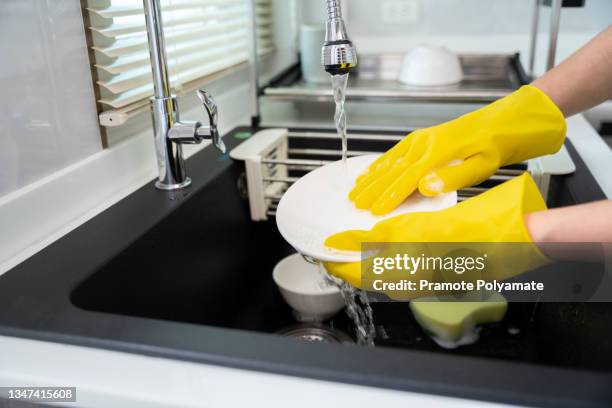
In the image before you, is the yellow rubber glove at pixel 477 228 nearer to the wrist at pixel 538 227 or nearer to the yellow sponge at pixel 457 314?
the wrist at pixel 538 227

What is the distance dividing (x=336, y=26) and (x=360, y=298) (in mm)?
452

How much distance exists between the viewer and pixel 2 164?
0.68 m

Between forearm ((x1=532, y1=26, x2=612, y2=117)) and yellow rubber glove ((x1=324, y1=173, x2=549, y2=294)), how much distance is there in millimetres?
291

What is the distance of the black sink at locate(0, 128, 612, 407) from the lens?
0.45 meters

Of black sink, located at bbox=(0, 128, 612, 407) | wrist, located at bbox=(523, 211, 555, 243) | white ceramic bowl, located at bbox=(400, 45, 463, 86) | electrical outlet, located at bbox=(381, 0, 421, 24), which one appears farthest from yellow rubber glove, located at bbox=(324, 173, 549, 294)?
electrical outlet, located at bbox=(381, 0, 421, 24)

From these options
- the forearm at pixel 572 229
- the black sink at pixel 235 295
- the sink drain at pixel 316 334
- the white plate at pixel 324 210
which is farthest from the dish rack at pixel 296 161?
the forearm at pixel 572 229

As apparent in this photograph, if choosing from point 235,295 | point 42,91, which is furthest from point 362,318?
point 42,91

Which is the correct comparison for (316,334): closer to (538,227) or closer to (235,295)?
(235,295)

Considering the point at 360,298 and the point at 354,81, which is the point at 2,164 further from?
the point at 354,81

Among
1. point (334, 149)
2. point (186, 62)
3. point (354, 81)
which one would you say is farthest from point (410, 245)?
point (354, 81)

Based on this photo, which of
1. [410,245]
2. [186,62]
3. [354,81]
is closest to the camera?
[410,245]

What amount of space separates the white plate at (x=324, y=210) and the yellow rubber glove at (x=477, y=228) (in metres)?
0.02

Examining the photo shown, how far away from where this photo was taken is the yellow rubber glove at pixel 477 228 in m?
0.57

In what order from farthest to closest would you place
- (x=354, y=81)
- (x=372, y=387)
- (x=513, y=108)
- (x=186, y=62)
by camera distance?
(x=354, y=81), (x=186, y=62), (x=513, y=108), (x=372, y=387)
